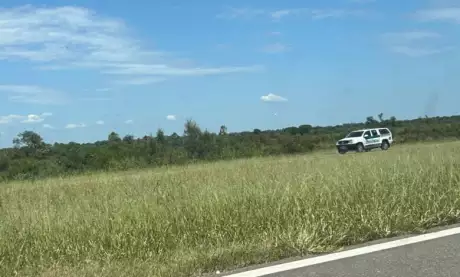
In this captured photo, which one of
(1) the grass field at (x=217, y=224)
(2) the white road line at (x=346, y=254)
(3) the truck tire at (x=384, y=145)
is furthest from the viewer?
(3) the truck tire at (x=384, y=145)

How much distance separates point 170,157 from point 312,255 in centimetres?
3200

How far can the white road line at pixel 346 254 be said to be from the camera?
493cm

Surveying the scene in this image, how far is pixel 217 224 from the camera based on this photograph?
6273 millimetres

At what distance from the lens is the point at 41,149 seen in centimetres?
4688

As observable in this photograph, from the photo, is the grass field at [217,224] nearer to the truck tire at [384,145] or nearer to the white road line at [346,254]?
the white road line at [346,254]

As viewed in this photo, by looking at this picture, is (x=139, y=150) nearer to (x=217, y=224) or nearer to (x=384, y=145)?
(x=384, y=145)

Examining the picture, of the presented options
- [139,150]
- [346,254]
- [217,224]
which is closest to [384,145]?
[139,150]

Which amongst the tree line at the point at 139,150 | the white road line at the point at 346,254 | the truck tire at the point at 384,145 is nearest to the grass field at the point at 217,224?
the white road line at the point at 346,254

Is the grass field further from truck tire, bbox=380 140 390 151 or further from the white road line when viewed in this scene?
truck tire, bbox=380 140 390 151

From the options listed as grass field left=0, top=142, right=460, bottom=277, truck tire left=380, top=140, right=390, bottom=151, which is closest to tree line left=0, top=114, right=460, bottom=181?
truck tire left=380, top=140, right=390, bottom=151

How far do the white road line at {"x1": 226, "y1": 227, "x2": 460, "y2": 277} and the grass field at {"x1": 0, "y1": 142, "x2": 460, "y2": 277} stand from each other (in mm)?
244

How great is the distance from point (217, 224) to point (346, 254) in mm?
1590

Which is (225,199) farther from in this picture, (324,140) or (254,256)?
(324,140)

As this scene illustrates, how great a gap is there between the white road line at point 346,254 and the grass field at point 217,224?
244 millimetres
